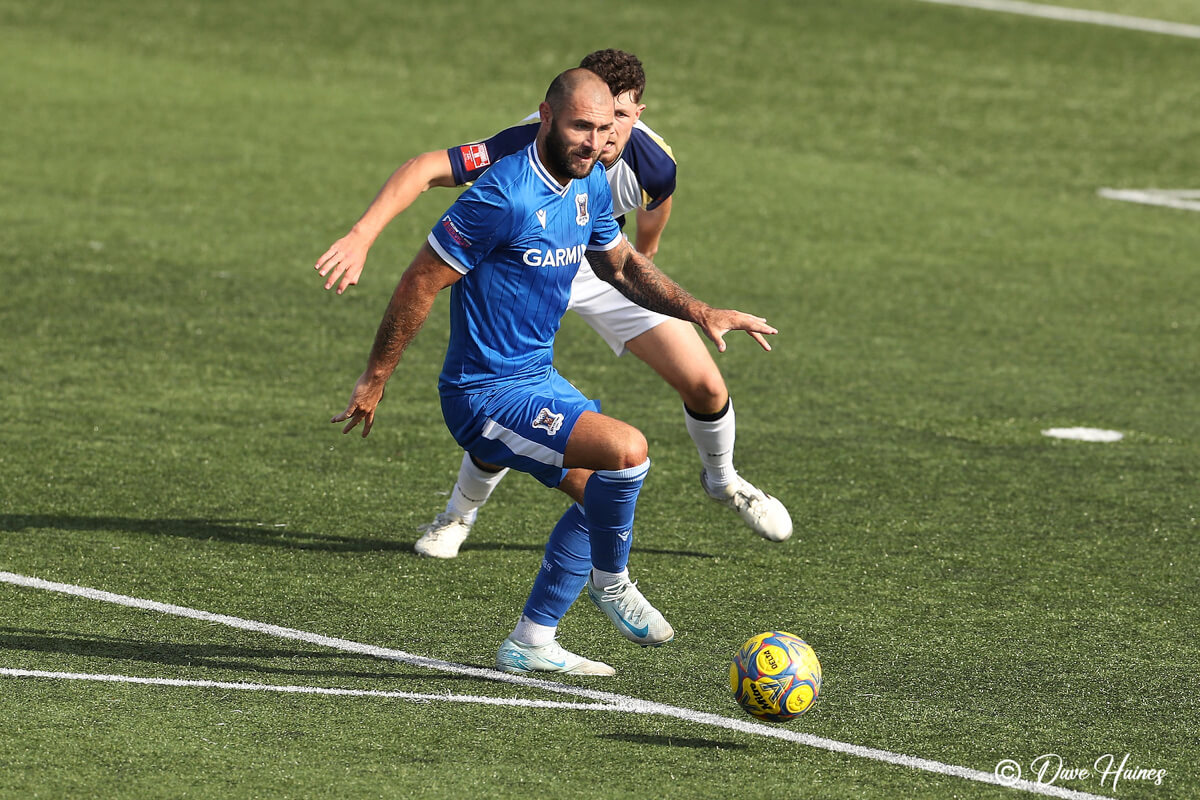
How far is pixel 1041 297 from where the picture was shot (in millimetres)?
13414

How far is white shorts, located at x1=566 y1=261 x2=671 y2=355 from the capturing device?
25.9 feet

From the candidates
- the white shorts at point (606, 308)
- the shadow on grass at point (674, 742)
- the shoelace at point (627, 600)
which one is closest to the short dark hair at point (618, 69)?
the white shorts at point (606, 308)

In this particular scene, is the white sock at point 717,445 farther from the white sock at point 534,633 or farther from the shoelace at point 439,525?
the white sock at point 534,633

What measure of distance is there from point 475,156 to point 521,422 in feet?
5.11

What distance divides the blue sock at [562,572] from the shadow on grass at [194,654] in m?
0.35

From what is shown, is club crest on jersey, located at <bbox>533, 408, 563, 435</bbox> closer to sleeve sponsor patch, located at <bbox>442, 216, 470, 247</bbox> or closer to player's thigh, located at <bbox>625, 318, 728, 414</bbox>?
sleeve sponsor patch, located at <bbox>442, 216, 470, 247</bbox>

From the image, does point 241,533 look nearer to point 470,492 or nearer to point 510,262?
point 470,492

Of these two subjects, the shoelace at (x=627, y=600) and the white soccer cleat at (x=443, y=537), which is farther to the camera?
the white soccer cleat at (x=443, y=537)

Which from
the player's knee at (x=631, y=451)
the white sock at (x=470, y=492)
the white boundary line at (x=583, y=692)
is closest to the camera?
the white boundary line at (x=583, y=692)

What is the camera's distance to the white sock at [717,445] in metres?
7.84

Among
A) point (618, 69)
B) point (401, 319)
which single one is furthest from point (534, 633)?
point (618, 69)

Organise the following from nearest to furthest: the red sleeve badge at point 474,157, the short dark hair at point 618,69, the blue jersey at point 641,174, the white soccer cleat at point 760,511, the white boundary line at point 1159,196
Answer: the red sleeve badge at point 474,157
the short dark hair at point 618,69
the white soccer cleat at point 760,511
the blue jersey at point 641,174
the white boundary line at point 1159,196

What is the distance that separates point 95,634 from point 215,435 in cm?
306

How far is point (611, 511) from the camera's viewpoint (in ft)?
19.8
